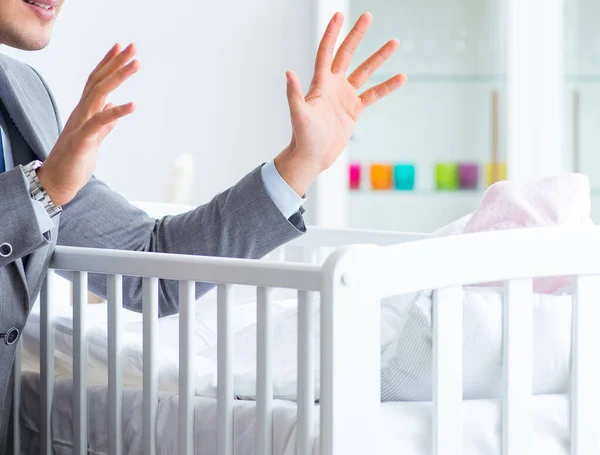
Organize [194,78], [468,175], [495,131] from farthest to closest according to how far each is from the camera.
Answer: [194,78] → [468,175] → [495,131]

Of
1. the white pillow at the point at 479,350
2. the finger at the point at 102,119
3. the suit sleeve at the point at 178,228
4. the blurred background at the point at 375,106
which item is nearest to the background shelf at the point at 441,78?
the blurred background at the point at 375,106

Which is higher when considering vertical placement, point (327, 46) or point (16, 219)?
point (327, 46)

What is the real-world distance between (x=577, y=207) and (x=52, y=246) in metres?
0.68

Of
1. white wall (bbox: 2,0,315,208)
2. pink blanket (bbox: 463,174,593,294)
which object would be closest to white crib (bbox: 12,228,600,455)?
pink blanket (bbox: 463,174,593,294)

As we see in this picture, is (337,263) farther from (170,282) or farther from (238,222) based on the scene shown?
(170,282)

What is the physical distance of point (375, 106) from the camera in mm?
2932

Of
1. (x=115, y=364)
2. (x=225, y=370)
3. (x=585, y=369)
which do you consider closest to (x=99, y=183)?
(x=115, y=364)

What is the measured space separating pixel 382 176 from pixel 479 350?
199 cm

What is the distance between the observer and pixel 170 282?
1215 millimetres

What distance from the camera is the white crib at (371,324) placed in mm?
799

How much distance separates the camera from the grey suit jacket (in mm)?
940

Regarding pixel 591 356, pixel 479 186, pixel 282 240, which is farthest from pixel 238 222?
pixel 479 186

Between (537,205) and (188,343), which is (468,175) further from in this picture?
(188,343)

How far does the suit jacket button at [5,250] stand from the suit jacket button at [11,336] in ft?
0.41
